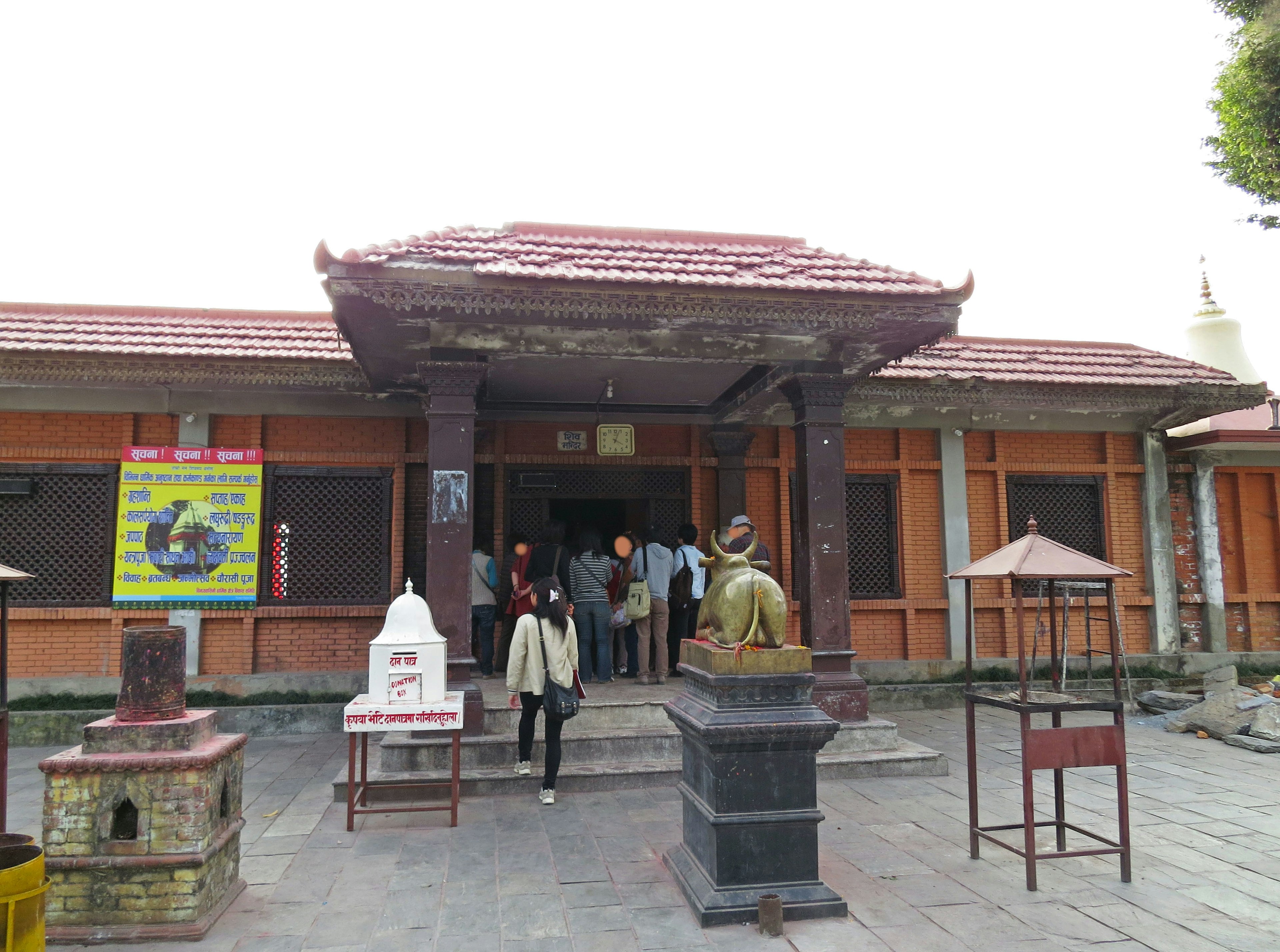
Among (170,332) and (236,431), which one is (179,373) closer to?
(170,332)

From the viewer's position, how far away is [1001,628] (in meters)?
10.8

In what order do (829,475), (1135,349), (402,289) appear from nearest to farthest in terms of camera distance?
1. (402,289)
2. (829,475)
3. (1135,349)

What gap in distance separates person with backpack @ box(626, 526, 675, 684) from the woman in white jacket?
2.45 meters

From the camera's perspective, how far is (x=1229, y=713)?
881 cm

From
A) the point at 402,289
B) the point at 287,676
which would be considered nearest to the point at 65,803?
the point at 402,289

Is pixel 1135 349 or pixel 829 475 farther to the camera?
pixel 1135 349

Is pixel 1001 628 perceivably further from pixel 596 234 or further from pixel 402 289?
pixel 402 289

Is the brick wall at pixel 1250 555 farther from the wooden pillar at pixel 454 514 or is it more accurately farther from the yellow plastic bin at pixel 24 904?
the yellow plastic bin at pixel 24 904

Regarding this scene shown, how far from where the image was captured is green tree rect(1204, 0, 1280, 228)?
9.84 m

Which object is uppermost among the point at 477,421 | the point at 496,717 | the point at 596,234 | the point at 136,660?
the point at 596,234

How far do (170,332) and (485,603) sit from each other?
485 cm

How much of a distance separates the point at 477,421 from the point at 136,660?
578cm

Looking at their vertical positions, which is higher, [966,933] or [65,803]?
[65,803]

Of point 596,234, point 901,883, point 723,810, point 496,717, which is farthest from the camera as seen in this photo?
point 596,234
